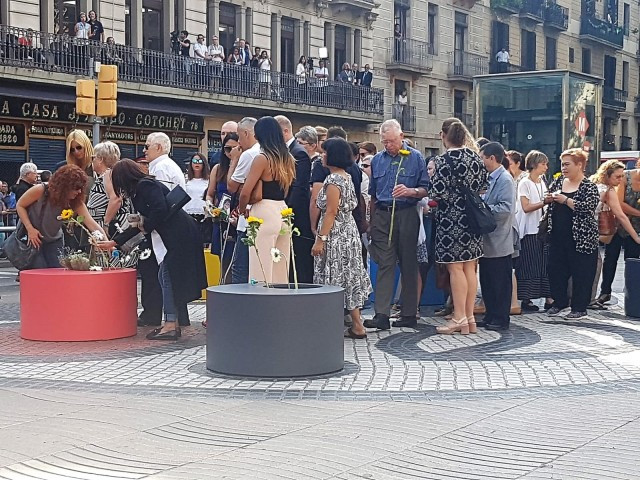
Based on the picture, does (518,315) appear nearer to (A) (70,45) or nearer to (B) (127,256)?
(B) (127,256)

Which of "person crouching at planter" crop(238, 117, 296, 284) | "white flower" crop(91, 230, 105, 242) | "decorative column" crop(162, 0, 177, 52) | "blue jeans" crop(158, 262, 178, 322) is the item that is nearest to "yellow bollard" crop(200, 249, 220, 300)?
"white flower" crop(91, 230, 105, 242)

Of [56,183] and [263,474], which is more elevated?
[56,183]

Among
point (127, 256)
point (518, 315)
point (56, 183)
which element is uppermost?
point (56, 183)

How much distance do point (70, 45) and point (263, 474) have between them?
75.4 ft

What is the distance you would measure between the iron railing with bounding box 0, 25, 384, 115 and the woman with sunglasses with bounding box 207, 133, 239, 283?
12.6 m

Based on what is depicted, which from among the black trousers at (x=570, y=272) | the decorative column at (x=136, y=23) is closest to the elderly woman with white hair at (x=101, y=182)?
the black trousers at (x=570, y=272)

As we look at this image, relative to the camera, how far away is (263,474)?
17.3 feet

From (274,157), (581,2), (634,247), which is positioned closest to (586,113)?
(634,247)

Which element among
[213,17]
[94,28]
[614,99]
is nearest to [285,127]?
[94,28]

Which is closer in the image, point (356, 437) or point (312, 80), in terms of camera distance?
point (356, 437)

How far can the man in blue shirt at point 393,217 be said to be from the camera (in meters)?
10.2

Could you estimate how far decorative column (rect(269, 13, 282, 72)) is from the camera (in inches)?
1368

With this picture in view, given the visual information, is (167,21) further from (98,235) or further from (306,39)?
(98,235)

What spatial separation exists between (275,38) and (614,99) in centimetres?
2934
